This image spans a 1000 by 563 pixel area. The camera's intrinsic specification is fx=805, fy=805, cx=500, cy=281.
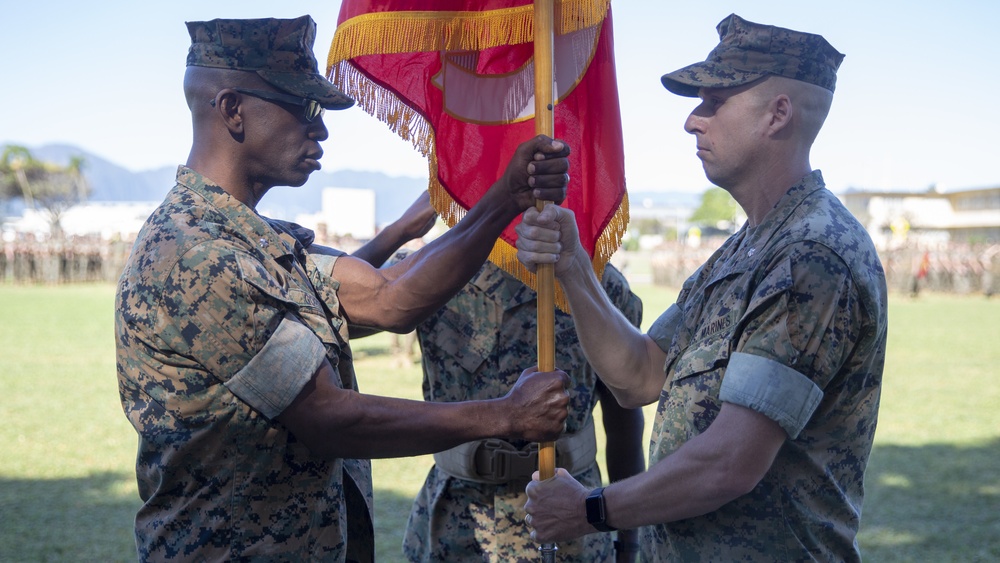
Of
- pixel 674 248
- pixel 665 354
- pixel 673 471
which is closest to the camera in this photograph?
pixel 673 471

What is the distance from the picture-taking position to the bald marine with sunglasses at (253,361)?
2.17 metres

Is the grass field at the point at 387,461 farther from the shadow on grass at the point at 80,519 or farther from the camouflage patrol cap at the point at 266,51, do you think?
the camouflage patrol cap at the point at 266,51

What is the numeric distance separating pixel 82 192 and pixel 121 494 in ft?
270

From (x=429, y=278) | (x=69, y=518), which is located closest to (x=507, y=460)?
(x=429, y=278)

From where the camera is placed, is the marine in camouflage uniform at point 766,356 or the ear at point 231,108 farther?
the ear at point 231,108

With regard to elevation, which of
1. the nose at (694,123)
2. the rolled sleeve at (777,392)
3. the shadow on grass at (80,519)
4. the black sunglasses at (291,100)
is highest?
the black sunglasses at (291,100)

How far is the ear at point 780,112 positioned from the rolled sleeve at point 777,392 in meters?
0.74

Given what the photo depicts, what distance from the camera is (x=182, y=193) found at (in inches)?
95.3

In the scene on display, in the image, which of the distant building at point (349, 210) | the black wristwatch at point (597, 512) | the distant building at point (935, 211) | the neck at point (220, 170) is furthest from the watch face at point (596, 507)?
the distant building at point (935, 211)

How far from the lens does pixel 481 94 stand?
3309 millimetres

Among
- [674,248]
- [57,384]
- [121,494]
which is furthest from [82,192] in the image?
[121,494]

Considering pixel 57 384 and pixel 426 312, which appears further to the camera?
pixel 57 384

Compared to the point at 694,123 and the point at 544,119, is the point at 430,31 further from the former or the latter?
the point at 694,123

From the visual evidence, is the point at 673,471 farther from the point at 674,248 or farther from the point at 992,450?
the point at 674,248
